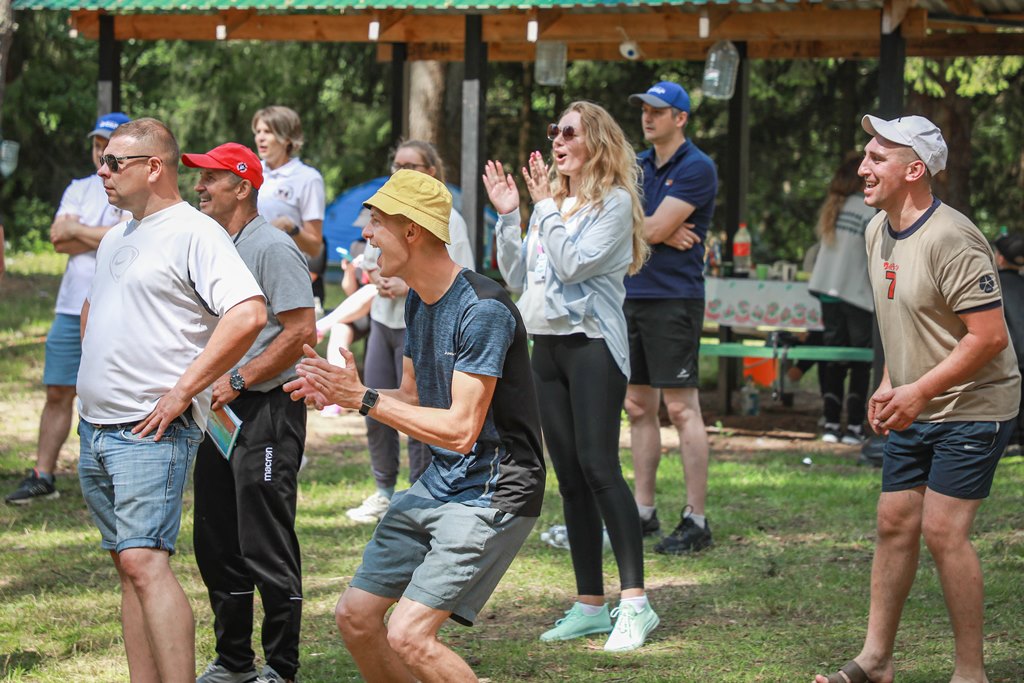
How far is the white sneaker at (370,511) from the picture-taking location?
7.07m

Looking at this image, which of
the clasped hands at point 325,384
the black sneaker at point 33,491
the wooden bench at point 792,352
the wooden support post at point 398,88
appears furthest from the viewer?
the wooden support post at point 398,88

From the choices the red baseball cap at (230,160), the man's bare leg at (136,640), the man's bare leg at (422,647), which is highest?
the red baseball cap at (230,160)

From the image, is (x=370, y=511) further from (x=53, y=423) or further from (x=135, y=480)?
(x=135, y=480)

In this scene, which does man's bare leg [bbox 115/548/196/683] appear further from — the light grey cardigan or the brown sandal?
the brown sandal

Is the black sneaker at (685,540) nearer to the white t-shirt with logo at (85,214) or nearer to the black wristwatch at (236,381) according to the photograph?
the black wristwatch at (236,381)

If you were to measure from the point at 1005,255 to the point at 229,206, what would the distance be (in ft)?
20.1

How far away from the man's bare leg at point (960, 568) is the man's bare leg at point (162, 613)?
92.2 inches

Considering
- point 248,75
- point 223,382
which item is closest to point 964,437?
point 223,382

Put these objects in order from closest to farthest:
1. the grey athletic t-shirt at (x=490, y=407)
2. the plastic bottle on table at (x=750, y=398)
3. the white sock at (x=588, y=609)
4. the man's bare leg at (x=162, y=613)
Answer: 1. the grey athletic t-shirt at (x=490, y=407)
2. the man's bare leg at (x=162, y=613)
3. the white sock at (x=588, y=609)
4. the plastic bottle on table at (x=750, y=398)

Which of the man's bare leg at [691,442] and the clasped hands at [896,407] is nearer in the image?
the clasped hands at [896,407]

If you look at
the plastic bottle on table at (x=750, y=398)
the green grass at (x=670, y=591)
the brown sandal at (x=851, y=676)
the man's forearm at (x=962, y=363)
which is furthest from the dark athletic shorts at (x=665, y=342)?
the plastic bottle on table at (x=750, y=398)

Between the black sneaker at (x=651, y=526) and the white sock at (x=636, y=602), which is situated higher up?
the white sock at (x=636, y=602)

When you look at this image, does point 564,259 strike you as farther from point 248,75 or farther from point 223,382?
point 248,75

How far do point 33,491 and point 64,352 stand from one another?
0.83 metres
